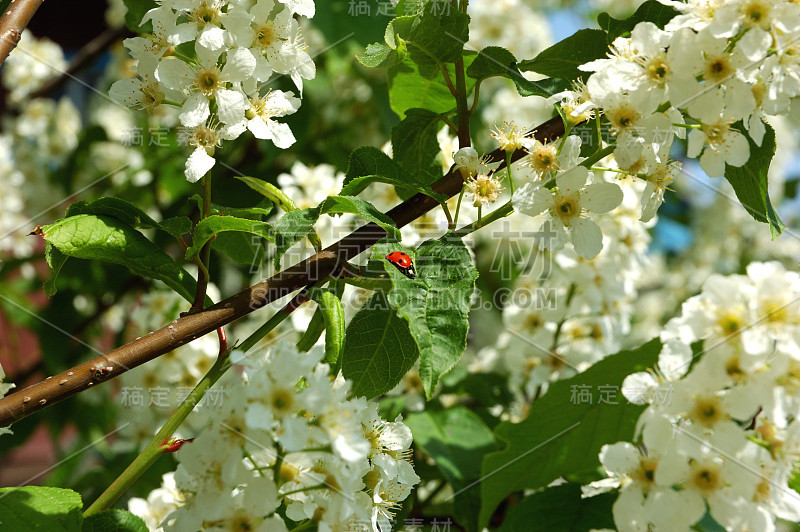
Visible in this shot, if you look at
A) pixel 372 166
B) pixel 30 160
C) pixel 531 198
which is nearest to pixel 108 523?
pixel 372 166

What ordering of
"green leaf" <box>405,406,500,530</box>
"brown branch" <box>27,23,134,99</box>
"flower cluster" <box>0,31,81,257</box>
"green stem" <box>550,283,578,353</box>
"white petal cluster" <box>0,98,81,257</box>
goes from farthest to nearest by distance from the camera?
"flower cluster" <box>0,31,81,257</box>
"white petal cluster" <box>0,98,81,257</box>
"brown branch" <box>27,23,134,99</box>
"green stem" <box>550,283,578,353</box>
"green leaf" <box>405,406,500,530</box>

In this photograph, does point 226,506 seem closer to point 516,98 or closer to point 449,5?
point 449,5

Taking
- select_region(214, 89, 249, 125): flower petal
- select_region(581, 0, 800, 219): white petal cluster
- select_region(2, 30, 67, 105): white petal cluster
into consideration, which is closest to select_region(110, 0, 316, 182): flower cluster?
select_region(214, 89, 249, 125): flower petal

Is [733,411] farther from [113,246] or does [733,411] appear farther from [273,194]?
[113,246]

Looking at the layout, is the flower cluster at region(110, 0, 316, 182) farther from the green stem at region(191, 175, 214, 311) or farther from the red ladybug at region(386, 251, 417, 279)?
the red ladybug at region(386, 251, 417, 279)

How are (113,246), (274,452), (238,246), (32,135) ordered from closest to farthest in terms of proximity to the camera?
(274,452) → (113,246) → (238,246) → (32,135)

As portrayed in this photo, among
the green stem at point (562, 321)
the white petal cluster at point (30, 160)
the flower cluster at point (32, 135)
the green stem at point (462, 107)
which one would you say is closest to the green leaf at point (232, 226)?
the green stem at point (462, 107)
